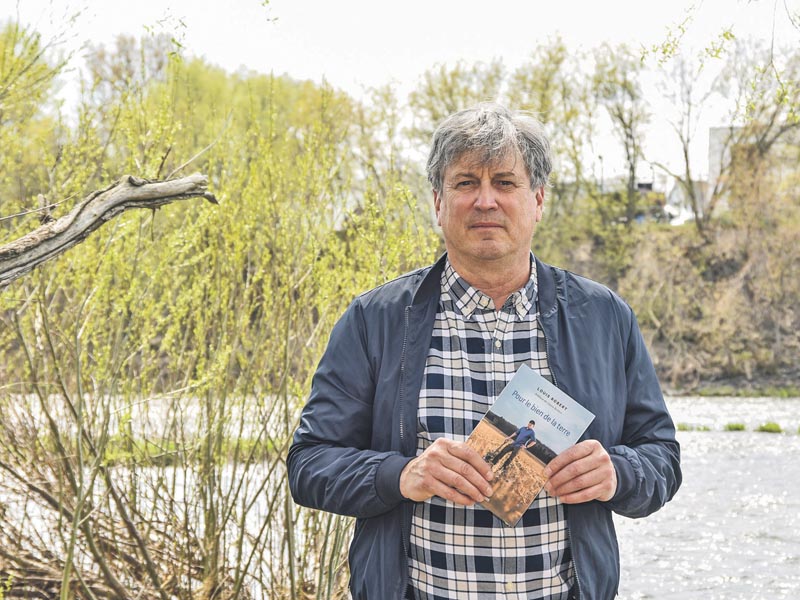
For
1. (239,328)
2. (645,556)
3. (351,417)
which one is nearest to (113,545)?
(239,328)

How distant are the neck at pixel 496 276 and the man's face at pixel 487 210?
0.01 meters

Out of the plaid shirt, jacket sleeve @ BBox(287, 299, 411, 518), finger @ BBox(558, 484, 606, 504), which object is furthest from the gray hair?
finger @ BBox(558, 484, 606, 504)

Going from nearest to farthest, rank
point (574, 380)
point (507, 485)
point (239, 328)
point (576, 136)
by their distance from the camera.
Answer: point (507, 485) → point (574, 380) → point (239, 328) → point (576, 136)

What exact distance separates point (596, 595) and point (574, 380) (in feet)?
1.48

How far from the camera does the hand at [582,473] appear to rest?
1928 millimetres

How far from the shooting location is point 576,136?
3092 centimetres

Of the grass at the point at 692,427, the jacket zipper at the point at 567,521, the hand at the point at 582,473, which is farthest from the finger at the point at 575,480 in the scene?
the grass at the point at 692,427

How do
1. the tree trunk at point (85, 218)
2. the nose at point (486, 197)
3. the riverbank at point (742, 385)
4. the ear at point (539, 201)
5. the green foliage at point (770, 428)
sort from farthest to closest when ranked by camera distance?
the riverbank at point (742, 385), the green foliage at point (770, 428), the tree trunk at point (85, 218), the ear at point (539, 201), the nose at point (486, 197)

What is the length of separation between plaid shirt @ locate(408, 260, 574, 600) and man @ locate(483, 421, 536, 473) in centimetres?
15

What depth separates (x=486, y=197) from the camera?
7.03 ft

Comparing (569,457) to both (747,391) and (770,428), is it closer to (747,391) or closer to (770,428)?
(770,428)

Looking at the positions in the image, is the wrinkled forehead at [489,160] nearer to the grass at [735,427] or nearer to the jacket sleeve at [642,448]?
the jacket sleeve at [642,448]

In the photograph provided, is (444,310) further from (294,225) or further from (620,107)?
(620,107)

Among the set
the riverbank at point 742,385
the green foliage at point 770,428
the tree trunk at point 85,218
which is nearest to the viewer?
the tree trunk at point 85,218
